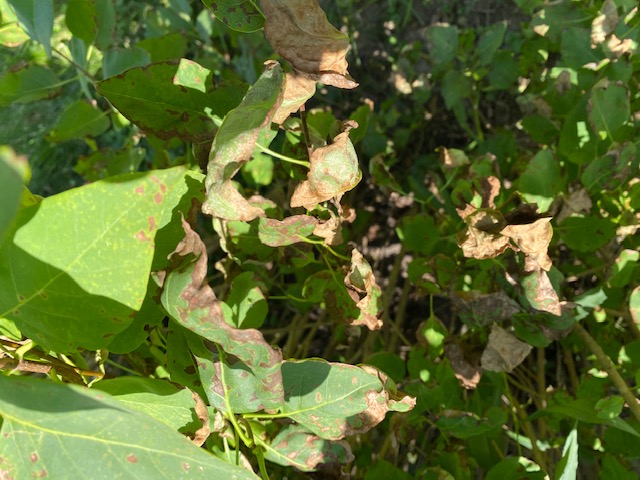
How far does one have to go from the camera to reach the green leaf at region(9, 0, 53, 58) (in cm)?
84

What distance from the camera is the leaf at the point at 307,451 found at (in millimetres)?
757

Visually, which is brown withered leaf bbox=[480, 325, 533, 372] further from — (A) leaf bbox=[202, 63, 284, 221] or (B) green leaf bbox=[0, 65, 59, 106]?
(B) green leaf bbox=[0, 65, 59, 106]

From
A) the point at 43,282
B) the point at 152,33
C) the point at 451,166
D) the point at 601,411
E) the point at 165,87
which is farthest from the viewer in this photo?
the point at 152,33

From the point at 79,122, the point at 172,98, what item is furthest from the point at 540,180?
the point at 79,122

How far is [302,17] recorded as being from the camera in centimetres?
55

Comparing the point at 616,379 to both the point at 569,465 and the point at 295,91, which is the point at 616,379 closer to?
the point at 569,465

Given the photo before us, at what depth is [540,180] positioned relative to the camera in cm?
90

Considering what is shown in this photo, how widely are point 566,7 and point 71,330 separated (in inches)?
38.1

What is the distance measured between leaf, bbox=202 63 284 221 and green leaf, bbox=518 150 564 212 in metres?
0.48

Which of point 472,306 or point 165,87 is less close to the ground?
point 165,87

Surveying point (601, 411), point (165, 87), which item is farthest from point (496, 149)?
point (165, 87)

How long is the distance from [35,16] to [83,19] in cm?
11

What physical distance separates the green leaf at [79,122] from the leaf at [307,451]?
636 mm

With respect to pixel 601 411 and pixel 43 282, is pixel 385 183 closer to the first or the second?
pixel 601 411
